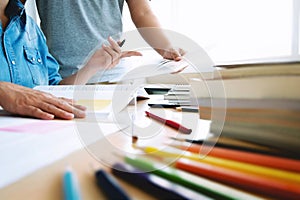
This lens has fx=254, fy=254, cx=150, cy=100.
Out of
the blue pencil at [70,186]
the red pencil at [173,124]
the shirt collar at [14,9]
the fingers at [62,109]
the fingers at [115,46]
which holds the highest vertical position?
the shirt collar at [14,9]

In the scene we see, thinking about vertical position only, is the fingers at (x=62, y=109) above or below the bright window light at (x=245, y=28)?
below

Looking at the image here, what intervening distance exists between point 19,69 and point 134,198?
75cm

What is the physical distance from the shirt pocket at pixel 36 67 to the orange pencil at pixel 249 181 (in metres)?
0.77

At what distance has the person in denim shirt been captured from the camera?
48cm

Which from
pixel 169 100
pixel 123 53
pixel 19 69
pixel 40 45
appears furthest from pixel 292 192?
pixel 40 45

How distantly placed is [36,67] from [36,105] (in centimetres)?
45

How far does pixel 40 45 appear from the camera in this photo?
0.95 metres

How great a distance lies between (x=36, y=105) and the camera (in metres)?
0.47

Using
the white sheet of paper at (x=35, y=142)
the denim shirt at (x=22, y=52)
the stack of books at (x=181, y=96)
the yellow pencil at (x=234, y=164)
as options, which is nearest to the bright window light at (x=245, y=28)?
the denim shirt at (x=22, y=52)

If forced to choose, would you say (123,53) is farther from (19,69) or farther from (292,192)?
(292,192)

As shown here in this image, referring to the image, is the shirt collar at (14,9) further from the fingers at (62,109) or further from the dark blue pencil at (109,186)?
the dark blue pencil at (109,186)

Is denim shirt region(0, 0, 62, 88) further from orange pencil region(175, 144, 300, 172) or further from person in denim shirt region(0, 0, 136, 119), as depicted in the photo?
orange pencil region(175, 144, 300, 172)

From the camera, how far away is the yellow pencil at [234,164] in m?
0.18

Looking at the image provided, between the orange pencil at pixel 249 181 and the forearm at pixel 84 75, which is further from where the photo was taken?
the forearm at pixel 84 75
